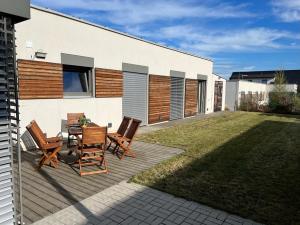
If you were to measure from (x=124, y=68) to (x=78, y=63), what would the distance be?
7.99 feet

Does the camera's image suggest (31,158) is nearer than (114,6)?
Yes

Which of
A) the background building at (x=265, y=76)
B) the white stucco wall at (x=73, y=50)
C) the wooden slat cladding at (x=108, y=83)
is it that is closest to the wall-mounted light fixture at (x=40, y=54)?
the white stucco wall at (x=73, y=50)

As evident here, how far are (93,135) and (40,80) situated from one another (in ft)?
10.1

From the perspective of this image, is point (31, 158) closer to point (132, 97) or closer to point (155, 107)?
point (132, 97)

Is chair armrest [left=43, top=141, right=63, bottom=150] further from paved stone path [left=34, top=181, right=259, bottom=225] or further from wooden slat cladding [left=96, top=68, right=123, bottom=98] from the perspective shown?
wooden slat cladding [left=96, top=68, right=123, bottom=98]

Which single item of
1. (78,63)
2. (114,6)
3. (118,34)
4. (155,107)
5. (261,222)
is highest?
(114,6)

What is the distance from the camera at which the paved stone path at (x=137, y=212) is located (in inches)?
143

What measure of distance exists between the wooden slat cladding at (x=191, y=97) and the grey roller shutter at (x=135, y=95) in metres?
4.64

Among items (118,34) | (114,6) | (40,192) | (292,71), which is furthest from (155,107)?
(292,71)

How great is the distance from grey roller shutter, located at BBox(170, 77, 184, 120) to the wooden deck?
7.77 m

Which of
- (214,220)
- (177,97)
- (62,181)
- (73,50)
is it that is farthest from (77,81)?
(177,97)

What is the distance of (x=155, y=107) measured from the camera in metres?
12.9

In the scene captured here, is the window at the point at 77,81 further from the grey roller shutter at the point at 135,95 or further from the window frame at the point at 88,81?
the grey roller shutter at the point at 135,95

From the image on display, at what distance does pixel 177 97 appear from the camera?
49.8 feet
